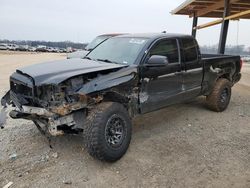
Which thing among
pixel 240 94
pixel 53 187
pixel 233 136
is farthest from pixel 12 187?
pixel 240 94

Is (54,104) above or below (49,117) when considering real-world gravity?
above

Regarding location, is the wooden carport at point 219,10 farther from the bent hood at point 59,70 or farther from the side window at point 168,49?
the bent hood at point 59,70

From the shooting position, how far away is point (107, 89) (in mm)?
4211

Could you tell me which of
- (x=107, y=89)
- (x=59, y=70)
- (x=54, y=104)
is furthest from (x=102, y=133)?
(x=59, y=70)

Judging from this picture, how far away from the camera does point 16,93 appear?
14.6 ft

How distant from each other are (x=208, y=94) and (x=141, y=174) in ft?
12.1

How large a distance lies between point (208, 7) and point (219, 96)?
8538 millimetres

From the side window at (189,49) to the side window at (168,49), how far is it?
292 millimetres

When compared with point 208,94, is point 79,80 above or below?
above

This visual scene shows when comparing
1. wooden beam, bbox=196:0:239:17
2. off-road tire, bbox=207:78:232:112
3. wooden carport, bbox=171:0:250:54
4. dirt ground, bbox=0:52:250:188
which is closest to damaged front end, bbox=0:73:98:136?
dirt ground, bbox=0:52:250:188

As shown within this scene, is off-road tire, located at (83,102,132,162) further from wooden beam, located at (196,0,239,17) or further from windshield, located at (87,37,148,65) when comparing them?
wooden beam, located at (196,0,239,17)

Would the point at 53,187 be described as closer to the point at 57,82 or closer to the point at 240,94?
the point at 57,82

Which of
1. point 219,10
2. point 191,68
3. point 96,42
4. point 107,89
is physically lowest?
point 107,89

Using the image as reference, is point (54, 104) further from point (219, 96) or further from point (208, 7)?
point (208, 7)
